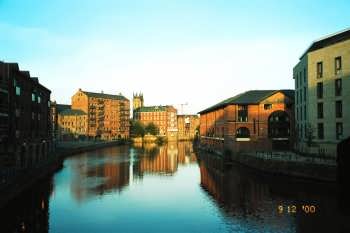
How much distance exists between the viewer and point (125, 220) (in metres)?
29.3

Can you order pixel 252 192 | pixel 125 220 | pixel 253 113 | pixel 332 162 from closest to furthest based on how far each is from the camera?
pixel 125 220 → pixel 252 192 → pixel 332 162 → pixel 253 113

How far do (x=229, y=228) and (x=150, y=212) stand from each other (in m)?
9.18

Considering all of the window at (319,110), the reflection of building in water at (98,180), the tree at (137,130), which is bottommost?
the reflection of building in water at (98,180)

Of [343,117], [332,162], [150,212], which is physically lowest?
[150,212]

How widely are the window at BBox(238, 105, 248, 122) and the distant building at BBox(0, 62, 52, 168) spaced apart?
42772mm

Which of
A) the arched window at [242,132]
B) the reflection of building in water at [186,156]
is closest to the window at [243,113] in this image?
the arched window at [242,132]

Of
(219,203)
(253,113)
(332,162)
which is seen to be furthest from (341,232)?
(253,113)

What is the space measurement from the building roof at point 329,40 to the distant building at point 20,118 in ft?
162

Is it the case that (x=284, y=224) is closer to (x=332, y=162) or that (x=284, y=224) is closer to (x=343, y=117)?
(x=332, y=162)

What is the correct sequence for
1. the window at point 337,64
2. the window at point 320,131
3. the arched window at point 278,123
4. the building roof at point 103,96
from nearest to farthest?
the window at point 337,64 < the window at point 320,131 < the arched window at point 278,123 < the building roof at point 103,96

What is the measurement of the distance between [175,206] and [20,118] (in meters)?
28.8

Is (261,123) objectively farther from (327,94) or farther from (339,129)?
(339,129)

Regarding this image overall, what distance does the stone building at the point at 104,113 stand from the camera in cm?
16200

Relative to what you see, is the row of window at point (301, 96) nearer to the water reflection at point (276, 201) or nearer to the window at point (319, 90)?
the window at point (319, 90)
